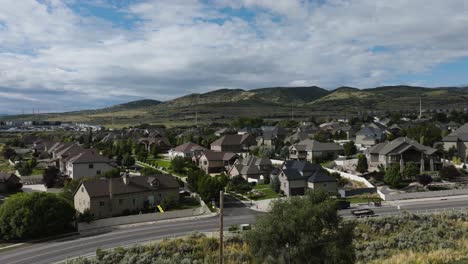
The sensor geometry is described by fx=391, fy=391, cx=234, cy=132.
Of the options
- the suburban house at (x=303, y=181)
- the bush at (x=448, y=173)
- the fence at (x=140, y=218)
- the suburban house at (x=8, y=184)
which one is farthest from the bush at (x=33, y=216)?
the bush at (x=448, y=173)

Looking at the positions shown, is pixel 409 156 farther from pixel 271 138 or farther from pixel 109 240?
pixel 109 240

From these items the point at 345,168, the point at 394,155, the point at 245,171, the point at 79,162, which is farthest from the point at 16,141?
the point at 394,155

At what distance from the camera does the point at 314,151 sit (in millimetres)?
79188

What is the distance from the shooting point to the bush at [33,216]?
134 feet

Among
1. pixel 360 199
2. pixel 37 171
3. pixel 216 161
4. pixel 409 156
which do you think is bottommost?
pixel 360 199

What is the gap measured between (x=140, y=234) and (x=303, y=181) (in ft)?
85.9

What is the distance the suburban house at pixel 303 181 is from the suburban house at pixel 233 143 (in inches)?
1493

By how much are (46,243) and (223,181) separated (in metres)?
25.0

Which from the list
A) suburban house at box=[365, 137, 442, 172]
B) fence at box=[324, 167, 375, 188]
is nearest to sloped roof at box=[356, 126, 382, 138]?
suburban house at box=[365, 137, 442, 172]

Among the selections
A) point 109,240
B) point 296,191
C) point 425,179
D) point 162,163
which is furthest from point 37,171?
point 425,179

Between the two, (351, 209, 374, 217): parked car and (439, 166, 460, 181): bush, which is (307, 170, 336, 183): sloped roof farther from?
(439, 166, 460, 181): bush

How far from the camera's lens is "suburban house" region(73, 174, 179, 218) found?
161 feet

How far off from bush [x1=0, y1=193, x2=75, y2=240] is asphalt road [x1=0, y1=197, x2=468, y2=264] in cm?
259

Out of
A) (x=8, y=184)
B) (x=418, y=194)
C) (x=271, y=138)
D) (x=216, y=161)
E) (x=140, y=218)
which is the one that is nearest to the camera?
(x=140, y=218)
